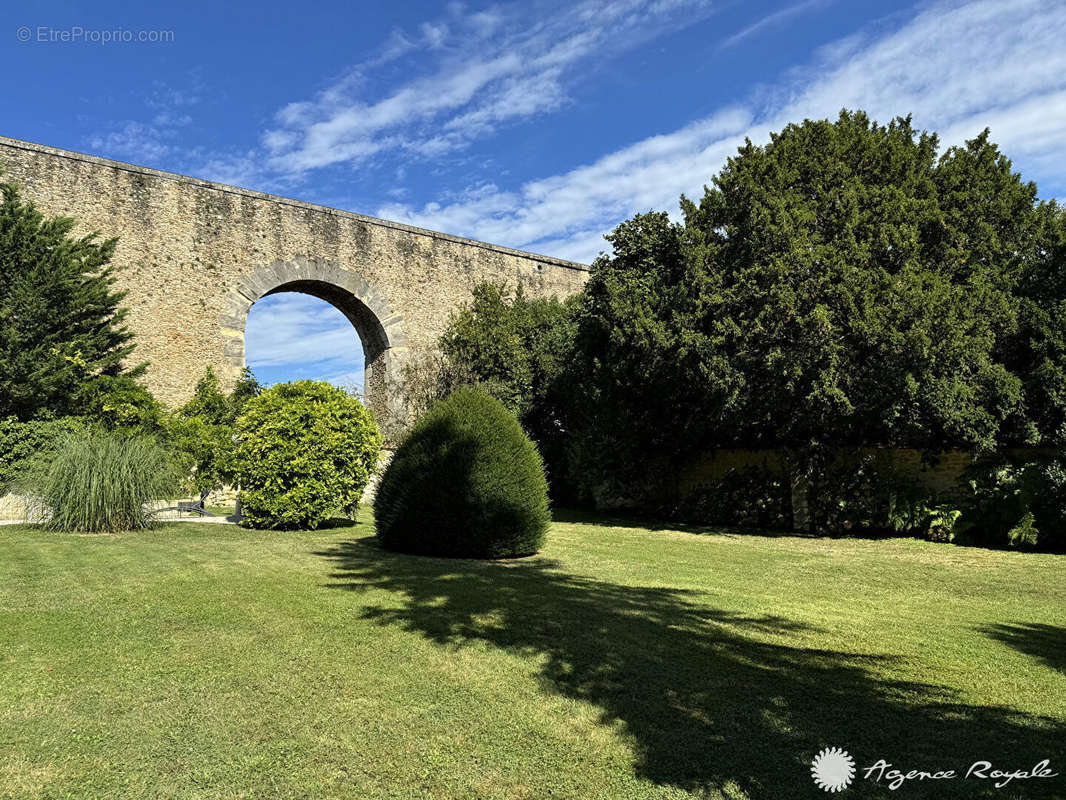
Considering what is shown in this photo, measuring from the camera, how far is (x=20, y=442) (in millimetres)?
12469

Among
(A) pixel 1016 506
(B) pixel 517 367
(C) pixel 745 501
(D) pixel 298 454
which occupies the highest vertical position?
(B) pixel 517 367

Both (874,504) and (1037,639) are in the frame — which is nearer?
(1037,639)

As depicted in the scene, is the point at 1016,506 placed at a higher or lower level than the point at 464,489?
lower

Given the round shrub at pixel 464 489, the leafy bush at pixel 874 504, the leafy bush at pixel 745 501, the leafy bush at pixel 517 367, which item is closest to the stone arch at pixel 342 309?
the leafy bush at pixel 517 367

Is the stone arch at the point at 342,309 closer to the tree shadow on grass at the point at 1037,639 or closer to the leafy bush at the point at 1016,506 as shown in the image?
the leafy bush at the point at 1016,506

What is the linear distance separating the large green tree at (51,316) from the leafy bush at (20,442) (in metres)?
0.57

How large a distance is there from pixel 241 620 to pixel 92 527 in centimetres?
597

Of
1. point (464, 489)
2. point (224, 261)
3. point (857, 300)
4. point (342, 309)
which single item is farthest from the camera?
point (342, 309)

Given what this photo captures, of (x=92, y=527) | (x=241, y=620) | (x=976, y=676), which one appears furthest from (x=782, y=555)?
(x=92, y=527)

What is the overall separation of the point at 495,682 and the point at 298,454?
23.1ft

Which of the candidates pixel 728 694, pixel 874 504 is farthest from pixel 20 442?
pixel 874 504

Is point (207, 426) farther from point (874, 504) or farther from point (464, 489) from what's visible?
point (874, 504)

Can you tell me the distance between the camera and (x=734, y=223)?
473 inches

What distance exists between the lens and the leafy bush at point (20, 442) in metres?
12.2
